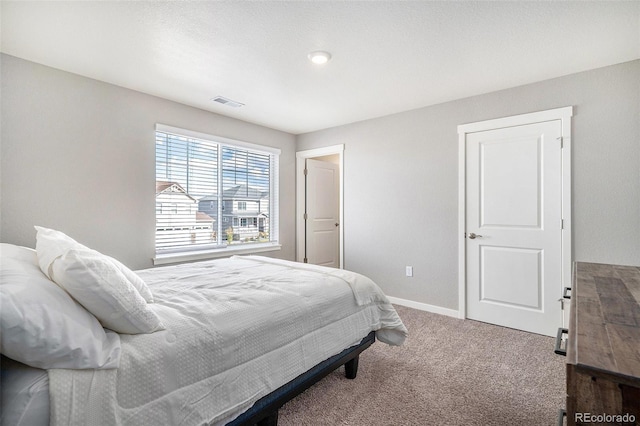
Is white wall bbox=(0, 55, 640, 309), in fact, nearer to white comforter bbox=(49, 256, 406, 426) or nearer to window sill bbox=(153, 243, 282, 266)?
window sill bbox=(153, 243, 282, 266)

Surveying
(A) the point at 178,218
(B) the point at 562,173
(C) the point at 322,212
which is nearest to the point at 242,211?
(A) the point at 178,218

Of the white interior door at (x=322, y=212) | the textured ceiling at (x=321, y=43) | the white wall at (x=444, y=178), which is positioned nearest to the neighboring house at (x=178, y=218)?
the textured ceiling at (x=321, y=43)

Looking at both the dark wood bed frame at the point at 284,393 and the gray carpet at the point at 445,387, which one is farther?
the gray carpet at the point at 445,387

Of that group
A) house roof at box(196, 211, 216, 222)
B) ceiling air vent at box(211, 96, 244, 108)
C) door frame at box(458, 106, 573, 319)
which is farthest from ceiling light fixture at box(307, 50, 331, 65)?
house roof at box(196, 211, 216, 222)

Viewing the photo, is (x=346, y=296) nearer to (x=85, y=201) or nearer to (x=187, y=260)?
(x=187, y=260)

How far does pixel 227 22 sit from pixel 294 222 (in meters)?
3.24

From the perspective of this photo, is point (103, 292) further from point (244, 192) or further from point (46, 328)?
point (244, 192)

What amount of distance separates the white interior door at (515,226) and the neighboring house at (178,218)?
3164 mm

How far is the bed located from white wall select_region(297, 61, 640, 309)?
171cm

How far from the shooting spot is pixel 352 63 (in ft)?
8.56

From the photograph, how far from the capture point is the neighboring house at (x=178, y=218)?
11.4 feet

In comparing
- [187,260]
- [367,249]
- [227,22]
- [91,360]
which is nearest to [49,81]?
[227,22]

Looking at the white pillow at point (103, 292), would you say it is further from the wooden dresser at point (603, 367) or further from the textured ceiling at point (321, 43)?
the textured ceiling at point (321, 43)

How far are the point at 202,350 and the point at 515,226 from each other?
123 inches
